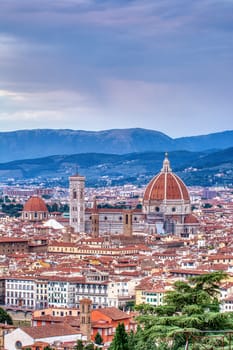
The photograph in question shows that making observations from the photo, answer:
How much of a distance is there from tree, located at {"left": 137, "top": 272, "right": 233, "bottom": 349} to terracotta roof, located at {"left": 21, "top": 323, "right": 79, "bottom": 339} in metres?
11.4

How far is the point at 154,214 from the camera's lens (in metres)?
90.1

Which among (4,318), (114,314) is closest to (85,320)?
(114,314)

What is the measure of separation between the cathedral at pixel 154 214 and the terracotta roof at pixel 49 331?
167ft

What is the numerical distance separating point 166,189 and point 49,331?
55.2 m

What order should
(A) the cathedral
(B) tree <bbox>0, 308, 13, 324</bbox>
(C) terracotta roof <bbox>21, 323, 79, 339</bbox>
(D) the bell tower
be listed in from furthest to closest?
(A) the cathedral → (B) tree <bbox>0, 308, 13, 324</bbox> → (D) the bell tower → (C) terracotta roof <bbox>21, 323, 79, 339</bbox>

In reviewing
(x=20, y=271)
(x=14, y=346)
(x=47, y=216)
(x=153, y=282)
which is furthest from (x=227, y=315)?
(x=47, y=216)

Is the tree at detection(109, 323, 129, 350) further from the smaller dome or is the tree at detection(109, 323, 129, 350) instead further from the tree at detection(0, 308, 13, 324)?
the smaller dome

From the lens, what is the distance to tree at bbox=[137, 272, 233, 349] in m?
21.5

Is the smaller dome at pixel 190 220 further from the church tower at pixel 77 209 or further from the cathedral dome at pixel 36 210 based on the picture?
the cathedral dome at pixel 36 210

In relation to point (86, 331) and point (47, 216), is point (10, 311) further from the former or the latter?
point (47, 216)

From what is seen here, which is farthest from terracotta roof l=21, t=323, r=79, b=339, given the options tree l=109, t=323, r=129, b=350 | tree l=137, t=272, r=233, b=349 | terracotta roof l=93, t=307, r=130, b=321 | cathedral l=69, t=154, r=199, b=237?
cathedral l=69, t=154, r=199, b=237

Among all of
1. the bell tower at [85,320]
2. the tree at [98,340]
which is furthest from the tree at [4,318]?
the tree at [98,340]

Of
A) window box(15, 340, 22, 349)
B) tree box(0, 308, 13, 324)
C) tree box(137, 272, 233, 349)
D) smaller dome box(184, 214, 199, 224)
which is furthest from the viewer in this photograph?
smaller dome box(184, 214, 199, 224)

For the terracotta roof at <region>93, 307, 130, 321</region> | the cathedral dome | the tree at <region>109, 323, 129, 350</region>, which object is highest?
the cathedral dome
